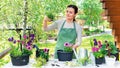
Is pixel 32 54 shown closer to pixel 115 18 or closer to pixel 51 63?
Answer: pixel 51 63

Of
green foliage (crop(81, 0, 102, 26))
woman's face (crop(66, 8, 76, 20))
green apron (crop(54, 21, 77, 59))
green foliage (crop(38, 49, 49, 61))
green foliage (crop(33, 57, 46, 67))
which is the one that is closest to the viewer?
green foliage (crop(33, 57, 46, 67))

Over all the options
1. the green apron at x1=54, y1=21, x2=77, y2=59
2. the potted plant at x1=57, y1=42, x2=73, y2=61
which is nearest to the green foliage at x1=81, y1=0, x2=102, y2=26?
the green apron at x1=54, y1=21, x2=77, y2=59

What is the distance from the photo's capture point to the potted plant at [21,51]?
210 centimetres

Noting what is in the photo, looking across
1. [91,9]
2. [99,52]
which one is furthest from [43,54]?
[91,9]

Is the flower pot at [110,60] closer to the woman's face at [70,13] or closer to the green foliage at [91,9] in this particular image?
the woman's face at [70,13]

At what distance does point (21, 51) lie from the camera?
6.98 ft

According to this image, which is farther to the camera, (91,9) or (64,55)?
(91,9)

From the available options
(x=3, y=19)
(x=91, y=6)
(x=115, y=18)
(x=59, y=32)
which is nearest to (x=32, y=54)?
(x=59, y=32)

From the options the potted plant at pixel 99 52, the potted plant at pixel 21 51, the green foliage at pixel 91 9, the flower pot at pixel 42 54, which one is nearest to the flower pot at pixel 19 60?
the potted plant at pixel 21 51

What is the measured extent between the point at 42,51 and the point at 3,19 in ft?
10.8

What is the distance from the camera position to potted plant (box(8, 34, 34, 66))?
6.88 feet

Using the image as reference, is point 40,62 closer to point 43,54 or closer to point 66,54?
point 43,54

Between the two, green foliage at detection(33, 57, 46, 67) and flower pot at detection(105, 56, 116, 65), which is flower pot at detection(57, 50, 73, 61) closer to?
green foliage at detection(33, 57, 46, 67)

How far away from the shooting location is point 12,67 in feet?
6.78
